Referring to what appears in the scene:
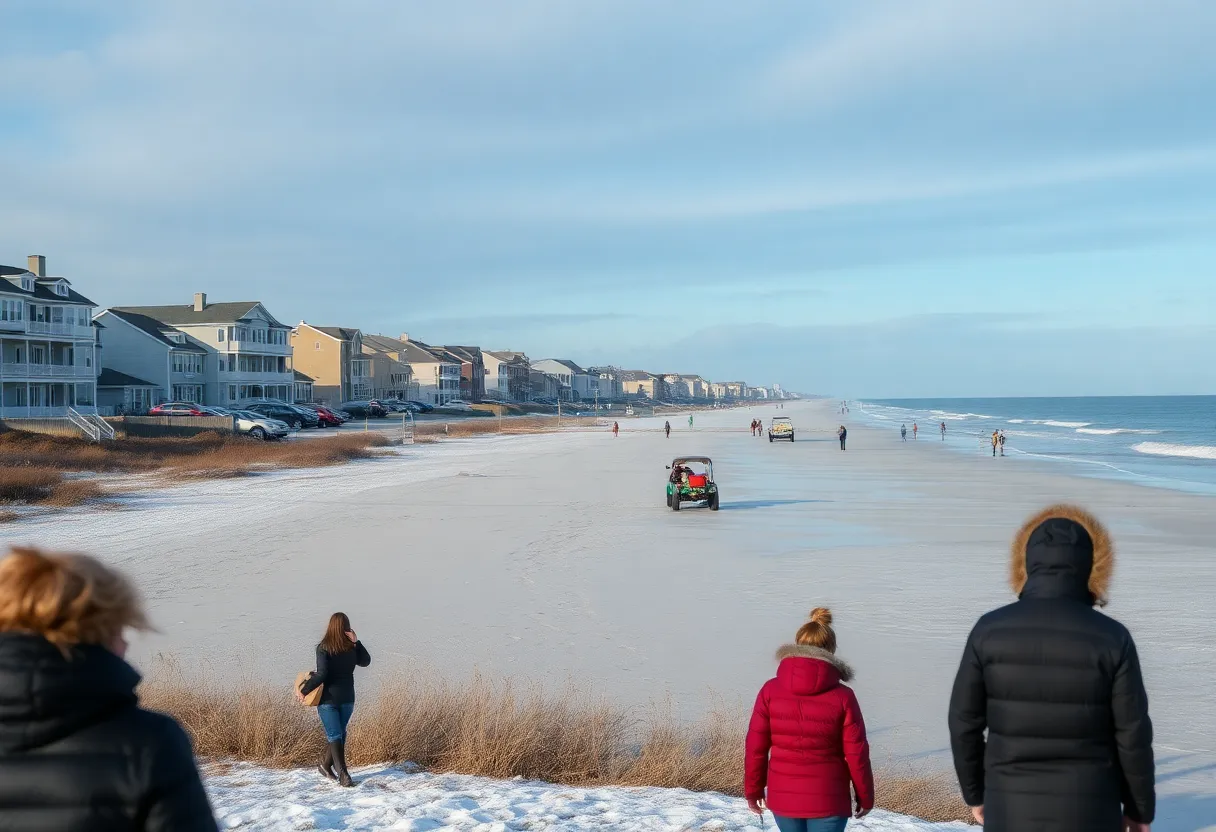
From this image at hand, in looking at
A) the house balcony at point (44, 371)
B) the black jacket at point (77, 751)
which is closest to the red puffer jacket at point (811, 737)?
the black jacket at point (77, 751)

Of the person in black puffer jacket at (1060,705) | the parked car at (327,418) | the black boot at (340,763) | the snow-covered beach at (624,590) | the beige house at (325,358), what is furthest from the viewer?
the beige house at (325,358)

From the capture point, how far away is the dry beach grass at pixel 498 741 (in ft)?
25.3

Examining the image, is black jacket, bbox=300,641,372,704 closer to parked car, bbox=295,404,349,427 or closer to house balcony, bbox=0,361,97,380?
house balcony, bbox=0,361,97,380

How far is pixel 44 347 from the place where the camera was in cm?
5656

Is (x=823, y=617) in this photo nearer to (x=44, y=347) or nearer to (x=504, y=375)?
(x=44, y=347)

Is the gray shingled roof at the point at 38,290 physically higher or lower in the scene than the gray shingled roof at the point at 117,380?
higher

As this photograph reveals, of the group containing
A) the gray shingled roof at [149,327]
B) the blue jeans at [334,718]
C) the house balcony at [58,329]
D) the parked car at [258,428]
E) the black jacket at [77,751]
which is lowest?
the blue jeans at [334,718]

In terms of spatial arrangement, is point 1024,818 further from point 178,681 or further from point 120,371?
point 120,371

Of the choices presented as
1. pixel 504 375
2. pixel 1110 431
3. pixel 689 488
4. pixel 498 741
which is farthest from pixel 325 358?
pixel 498 741

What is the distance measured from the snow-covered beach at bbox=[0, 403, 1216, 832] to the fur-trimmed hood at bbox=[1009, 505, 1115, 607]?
3360 millimetres

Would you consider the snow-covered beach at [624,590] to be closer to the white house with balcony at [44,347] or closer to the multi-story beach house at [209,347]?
the white house with balcony at [44,347]

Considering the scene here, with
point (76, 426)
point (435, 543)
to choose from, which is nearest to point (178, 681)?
Answer: point (435, 543)

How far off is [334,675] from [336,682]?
2.3 inches

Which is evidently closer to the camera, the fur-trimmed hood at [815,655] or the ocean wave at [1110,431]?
the fur-trimmed hood at [815,655]
